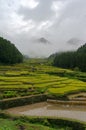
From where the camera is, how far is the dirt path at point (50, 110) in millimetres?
21656

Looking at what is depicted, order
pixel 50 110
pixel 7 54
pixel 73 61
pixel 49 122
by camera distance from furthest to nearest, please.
→ 1. pixel 73 61
2. pixel 7 54
3. pixel 50 110
4. pixel 49 122

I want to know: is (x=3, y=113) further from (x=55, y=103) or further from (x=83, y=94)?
(x=83, y=94)

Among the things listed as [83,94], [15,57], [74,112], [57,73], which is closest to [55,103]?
[74,112]

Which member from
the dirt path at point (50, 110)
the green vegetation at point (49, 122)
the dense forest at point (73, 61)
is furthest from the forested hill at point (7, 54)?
the green vegetation at point (49, 122)

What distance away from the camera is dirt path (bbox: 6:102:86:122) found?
21.7m

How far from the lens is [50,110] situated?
2347 cm

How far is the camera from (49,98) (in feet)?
88.9

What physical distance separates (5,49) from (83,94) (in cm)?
4405

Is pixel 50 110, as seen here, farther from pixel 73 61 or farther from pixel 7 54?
pixel 73 61

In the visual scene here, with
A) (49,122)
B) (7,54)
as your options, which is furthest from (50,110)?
(7,54)

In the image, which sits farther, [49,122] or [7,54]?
[7,54]

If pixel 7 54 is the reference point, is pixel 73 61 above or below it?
below

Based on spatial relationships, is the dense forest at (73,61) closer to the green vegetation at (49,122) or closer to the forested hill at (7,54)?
the forested hill at (7,54)

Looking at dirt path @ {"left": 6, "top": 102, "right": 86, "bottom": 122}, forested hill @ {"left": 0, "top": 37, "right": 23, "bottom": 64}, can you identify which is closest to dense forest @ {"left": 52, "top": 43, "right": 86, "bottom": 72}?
forested hill @ {"left": 0, "top": 37, "right": 23, "bottom": 64}
